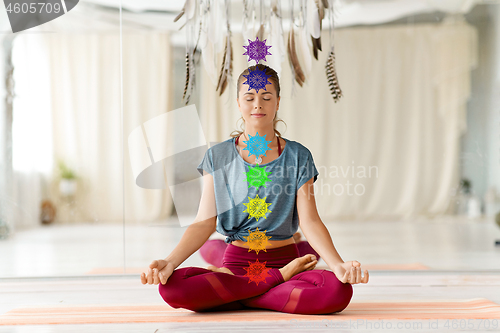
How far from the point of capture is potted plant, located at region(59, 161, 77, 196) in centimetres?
237

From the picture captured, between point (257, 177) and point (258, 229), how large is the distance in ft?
0.57

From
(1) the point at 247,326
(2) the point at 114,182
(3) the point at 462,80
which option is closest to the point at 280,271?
(1) the point at 247,326

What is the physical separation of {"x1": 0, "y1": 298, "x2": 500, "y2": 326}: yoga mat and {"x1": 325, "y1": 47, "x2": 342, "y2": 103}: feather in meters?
1.11

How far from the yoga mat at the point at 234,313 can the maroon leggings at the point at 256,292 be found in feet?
0.09

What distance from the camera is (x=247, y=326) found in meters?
1.30

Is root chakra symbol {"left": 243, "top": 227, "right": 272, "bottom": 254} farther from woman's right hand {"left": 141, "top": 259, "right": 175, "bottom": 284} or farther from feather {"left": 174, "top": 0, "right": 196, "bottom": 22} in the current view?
feather {"left": 174, "top": 0, "right": 196, "bottom": 22}

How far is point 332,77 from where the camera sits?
2312mm

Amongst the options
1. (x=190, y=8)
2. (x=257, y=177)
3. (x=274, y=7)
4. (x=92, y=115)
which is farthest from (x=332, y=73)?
(x=92, y=115)

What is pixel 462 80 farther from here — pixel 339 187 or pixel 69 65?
pixel 69 65

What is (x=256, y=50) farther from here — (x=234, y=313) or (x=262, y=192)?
(x=234, y=313)

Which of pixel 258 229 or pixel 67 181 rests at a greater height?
Result: pixel 67 181

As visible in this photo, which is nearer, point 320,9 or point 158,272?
point 158,272

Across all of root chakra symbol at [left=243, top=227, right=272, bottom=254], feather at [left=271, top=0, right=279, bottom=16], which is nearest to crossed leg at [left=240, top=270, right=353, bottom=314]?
root chakra symbol at [left=243, top=227, right=272, bottom=254]

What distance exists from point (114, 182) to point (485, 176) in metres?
2.01
